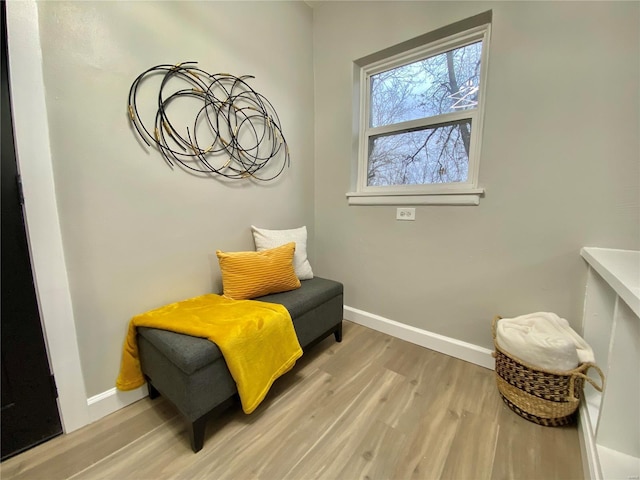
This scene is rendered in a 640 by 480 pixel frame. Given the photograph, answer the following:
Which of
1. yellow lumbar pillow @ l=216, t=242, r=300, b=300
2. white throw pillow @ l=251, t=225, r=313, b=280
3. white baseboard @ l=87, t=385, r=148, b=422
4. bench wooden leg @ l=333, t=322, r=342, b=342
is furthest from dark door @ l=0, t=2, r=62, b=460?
bench wooden leg @ l=333, t=322, r=342, b=342

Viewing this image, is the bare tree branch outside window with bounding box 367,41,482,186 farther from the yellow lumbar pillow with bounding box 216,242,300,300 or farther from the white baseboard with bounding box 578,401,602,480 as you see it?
the white baseboard with bounding box 578,401,602,480

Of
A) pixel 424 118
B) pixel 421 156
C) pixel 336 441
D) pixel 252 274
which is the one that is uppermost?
pixel 424 118

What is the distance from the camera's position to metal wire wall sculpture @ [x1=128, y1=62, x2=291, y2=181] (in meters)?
1.35

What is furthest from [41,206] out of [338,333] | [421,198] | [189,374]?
[421,198]

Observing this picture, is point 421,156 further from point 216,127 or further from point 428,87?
point 216,127

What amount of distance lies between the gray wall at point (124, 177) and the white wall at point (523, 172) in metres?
1.00

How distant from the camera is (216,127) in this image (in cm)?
159

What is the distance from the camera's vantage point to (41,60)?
1003 mm

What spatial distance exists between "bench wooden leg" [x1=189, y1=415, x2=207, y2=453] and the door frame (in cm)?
61

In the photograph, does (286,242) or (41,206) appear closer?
(41,206)

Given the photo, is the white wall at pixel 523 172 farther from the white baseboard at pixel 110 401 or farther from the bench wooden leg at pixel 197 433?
the white baseboard at pixel 110 401

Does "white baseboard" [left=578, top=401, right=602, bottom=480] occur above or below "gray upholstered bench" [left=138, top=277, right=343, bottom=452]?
below

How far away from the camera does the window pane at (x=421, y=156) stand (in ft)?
5.58

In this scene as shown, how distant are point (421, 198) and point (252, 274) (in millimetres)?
1266
